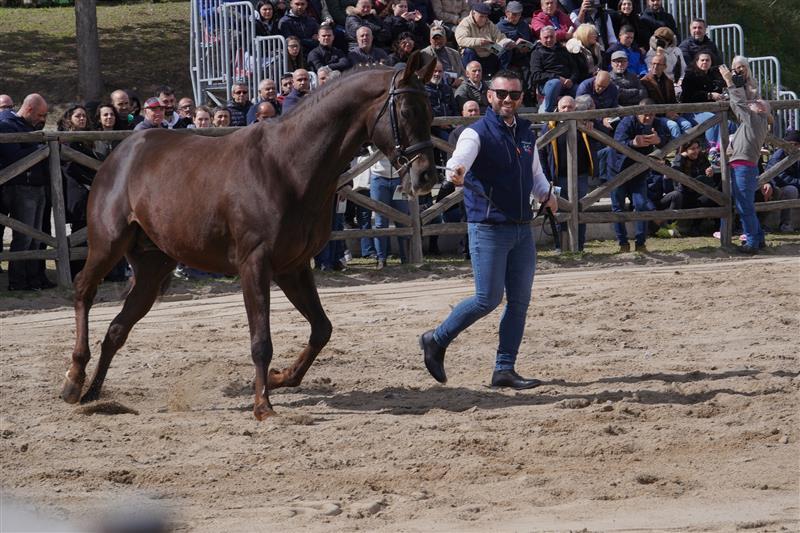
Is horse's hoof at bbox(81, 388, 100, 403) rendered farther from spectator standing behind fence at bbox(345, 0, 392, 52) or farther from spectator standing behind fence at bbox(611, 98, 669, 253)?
spectator standing behind fence at bbox(345, 0, 392, 52)

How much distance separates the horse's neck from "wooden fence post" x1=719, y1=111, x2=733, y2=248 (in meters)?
8.02

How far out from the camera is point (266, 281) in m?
7.70

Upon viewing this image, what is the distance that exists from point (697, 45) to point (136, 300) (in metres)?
11.7

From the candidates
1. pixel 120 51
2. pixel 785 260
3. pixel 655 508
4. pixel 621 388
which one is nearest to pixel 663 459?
pixel 655 508

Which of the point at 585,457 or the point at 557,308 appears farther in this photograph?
the point at 557,308

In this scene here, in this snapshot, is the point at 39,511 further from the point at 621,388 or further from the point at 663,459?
the point at 621,388

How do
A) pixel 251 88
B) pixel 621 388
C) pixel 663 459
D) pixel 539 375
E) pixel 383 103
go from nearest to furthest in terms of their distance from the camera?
pixel 663 459
pixel 383 103
pixel 621 388
pixel 539 375
pixel 251 88

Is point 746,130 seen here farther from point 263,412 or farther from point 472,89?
point 263,412

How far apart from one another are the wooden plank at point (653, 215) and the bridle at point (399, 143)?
705cm

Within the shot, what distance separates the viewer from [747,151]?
14375mm

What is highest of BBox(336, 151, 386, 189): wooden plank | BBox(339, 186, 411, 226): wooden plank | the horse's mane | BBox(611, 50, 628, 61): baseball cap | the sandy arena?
BBox(611, 50, 628, 61): baseball cap

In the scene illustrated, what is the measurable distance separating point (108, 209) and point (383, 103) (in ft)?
7.11

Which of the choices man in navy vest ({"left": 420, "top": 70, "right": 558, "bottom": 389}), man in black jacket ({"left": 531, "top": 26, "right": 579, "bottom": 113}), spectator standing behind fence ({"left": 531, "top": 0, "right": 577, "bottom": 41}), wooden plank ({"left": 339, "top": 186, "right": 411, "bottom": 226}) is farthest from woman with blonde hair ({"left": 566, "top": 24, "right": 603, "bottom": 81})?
man in navy vest ({"left": 420, "top": 70, "right": 558, "bottom": 389})

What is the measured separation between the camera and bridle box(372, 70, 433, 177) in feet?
24.3
